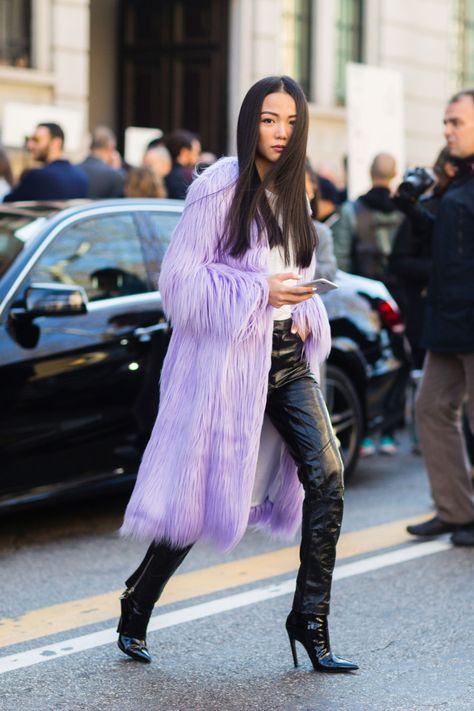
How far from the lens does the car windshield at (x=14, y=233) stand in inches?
251

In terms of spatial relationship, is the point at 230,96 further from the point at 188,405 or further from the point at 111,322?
the point at 188,405

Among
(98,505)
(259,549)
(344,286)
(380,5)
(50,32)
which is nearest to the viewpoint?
(259,549)

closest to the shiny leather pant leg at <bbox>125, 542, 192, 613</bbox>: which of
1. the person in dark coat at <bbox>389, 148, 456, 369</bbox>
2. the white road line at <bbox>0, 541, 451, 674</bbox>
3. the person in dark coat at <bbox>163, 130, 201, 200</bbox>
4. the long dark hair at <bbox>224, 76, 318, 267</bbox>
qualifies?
the white road line at <bbox>0, 541, 451, 674</bbox>

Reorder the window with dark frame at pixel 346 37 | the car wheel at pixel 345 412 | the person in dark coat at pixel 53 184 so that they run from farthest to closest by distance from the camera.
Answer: the window with dark frame at pixel 346 37, the person in dark coat at pixel 53 184, the car wheel at pixel 345 412

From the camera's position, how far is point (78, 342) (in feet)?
20.6

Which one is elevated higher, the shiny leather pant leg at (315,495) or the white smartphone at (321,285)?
the white smartphone at (321,285)

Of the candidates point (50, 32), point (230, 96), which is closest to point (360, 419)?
point (50, 32)

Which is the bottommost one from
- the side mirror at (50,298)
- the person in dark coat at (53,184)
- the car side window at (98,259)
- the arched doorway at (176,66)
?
the side mirror at (50,298)

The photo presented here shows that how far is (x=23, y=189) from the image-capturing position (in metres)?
9.19

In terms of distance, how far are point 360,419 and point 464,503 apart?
4.50 feet

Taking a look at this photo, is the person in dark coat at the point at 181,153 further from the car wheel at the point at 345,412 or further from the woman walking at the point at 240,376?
the woman walking at the point at 240,376

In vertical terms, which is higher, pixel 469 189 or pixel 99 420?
pixel 469 189

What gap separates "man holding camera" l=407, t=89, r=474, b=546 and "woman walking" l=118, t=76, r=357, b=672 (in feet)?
6.23

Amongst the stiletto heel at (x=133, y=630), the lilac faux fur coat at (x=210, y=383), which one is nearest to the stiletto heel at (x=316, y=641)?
the lilac faux fur coat at (x=210, y=383)
